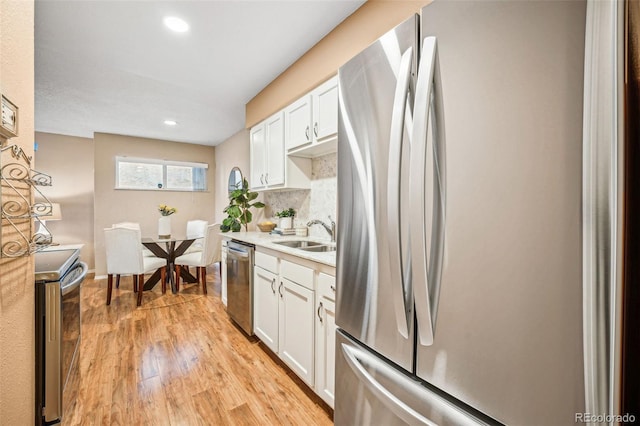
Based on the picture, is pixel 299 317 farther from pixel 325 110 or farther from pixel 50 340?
pixel 325 110

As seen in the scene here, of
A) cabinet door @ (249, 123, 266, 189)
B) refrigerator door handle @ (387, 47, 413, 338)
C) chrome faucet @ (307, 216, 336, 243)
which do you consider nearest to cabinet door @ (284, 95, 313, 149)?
cabinet door @ (249, 123, 266, 189)

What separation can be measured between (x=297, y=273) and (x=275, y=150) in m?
1.45

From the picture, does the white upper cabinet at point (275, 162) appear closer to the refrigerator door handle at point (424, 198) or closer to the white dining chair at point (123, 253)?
the white dining chair at point (123, 253)

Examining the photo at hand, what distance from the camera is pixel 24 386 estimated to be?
3.31 ft

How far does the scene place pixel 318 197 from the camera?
2609 mm

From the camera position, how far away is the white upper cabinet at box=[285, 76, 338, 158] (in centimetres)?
196

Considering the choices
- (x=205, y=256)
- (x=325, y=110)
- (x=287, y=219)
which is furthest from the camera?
(x=205, y=256)

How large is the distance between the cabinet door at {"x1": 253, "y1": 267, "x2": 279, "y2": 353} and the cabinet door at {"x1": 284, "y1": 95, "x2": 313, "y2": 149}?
3.70 feet

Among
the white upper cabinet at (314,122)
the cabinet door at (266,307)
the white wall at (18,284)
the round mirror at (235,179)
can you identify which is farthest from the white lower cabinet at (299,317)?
the round mirror at (235,179)

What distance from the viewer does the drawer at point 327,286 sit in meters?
1.42

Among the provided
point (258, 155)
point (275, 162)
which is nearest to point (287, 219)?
point (275, 162)

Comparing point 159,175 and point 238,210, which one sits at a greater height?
point 159,175

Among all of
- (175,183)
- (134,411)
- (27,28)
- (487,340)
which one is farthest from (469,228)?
(175,183)

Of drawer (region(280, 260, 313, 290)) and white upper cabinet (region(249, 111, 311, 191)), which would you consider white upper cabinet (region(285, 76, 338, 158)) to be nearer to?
white upper cabinet (region(249, 111, 311, 191))
